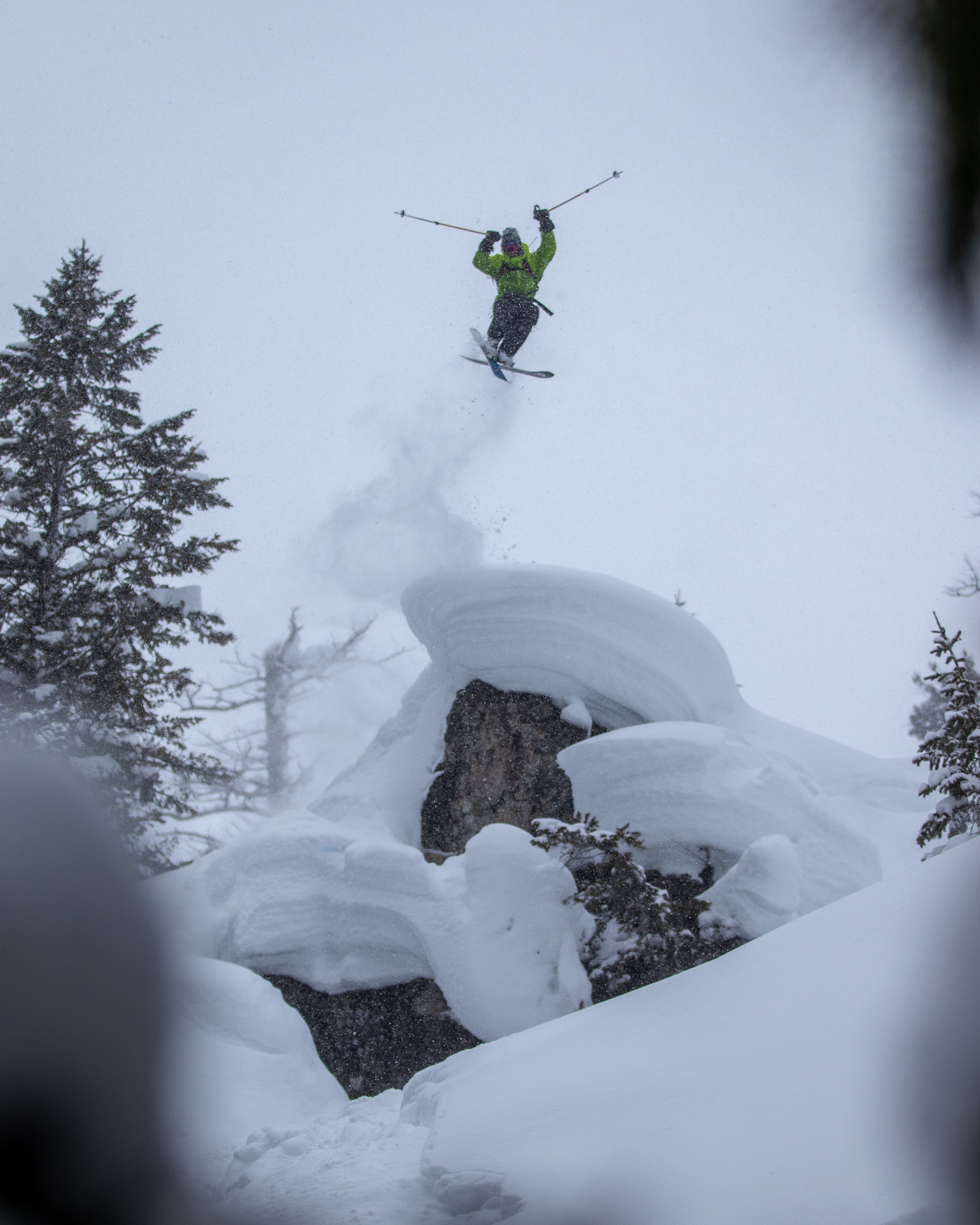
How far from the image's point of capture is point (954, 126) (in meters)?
0.60

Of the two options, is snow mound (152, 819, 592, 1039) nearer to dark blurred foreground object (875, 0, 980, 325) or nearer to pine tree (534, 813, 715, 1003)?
pine tree (534, 813, 715, 1003)

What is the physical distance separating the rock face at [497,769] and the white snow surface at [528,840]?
288 millimetres

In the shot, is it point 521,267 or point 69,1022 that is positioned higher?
point 521,267

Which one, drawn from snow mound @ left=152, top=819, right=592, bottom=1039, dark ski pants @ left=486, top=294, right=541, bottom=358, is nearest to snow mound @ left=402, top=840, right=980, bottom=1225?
snow mound @ left=152, top=819, right=592, bottom=1039

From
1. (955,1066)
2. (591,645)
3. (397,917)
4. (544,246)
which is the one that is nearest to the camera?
(955,1066)

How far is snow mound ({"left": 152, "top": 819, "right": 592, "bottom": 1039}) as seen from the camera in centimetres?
856

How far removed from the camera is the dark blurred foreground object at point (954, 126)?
1.91ft

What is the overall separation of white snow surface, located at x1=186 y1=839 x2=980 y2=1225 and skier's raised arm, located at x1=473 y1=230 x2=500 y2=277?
11754 mm

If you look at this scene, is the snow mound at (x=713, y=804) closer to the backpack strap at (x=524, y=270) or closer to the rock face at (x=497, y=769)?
the rock face at (x=497, y=769)

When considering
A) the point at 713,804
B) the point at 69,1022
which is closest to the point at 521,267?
the point at 713,804

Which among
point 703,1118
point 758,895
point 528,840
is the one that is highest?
point 528,840

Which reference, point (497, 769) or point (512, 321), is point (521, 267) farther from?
point (497, 769)

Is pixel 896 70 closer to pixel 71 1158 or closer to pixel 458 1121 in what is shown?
pixel 71 1158

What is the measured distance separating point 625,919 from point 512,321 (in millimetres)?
9516
